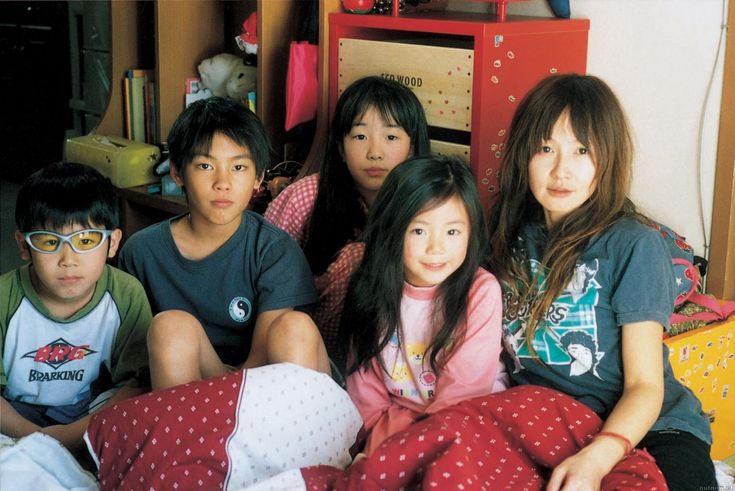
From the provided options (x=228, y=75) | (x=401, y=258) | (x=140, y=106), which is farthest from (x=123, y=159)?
(x=401, y=258)

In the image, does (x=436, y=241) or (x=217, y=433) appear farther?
(x=436, y=241)

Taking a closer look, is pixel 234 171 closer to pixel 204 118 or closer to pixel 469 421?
pixel 204 118

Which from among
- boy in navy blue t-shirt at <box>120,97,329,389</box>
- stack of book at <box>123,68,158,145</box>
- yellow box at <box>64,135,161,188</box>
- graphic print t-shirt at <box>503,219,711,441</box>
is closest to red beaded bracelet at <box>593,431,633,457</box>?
graphic print t-shirt at <box>503,219,711,441</box>

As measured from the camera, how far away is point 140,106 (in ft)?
9.86

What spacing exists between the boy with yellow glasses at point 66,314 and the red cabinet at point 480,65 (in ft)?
2.57

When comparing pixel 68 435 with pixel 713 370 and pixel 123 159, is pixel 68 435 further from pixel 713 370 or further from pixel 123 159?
pixel 123 159

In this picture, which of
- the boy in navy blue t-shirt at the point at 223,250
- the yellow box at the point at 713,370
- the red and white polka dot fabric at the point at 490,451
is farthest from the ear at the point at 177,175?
the yellow box at the point at 713,370

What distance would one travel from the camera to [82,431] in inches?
63.1

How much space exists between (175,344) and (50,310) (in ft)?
0.98

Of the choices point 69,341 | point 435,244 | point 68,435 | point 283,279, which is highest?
point 435,244

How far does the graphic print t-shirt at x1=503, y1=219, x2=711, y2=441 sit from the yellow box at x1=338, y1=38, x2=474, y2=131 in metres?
0.61

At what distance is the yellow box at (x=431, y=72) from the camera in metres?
2.04

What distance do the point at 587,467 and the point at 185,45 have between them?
2.05m

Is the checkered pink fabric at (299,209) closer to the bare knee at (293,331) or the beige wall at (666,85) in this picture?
the bare knee at (293,331)
